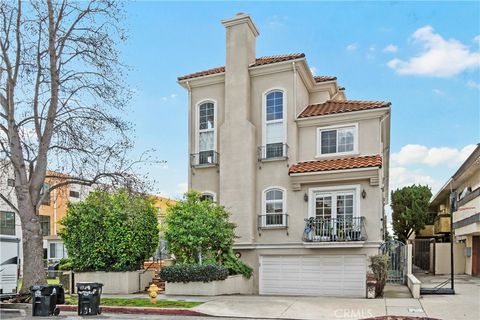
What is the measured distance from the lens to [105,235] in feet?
68.3

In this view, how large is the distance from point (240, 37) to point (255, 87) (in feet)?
8.04

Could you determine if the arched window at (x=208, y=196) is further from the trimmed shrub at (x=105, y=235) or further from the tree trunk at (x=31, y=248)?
the tree trunk at (x=31, y=248)

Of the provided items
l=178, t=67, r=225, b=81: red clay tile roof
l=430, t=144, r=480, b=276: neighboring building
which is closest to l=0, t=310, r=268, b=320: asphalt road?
l=178, t=67, r=225, b=81: red clay tile roof

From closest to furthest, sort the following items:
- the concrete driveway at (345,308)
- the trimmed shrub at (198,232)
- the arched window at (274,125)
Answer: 1. the concrete driveway at (345,308)
2. the trimmed shrub at (198,232)
3. the arched window at (274,125)

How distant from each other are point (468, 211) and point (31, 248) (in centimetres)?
2117

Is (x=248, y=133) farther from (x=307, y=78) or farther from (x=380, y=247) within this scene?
(x=380, y=247)

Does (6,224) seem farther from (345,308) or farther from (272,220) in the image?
(345,308)

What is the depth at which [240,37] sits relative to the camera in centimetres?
2230

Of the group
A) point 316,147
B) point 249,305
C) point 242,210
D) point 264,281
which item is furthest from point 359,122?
point 249,305

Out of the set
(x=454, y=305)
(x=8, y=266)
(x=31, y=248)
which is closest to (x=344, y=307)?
(x=454, y=305)

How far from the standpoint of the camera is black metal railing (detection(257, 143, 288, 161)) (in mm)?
21266

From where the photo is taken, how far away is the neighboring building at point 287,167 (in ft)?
64.0

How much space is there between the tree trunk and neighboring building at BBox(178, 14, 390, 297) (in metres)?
7.76

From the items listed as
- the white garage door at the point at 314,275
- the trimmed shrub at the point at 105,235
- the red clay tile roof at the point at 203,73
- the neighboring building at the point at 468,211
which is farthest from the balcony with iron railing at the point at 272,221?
the neighboring building at the point at 468,211
